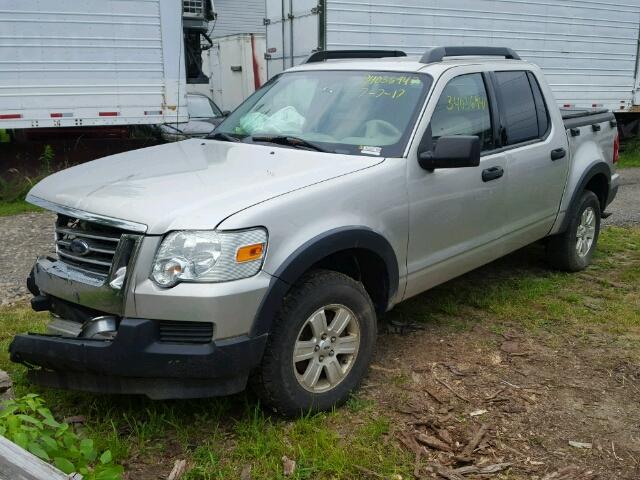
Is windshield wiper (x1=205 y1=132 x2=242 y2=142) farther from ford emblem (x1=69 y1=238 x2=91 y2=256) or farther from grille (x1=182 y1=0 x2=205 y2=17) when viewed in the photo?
grille (x1=182 y1=0 x2=205 y2=17)

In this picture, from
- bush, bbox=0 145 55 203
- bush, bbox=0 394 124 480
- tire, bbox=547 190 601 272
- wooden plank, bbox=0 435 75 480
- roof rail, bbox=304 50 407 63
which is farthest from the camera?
bush, bbox=0 145 55 203

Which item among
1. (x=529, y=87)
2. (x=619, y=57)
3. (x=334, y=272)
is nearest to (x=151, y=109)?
(x=529, y=87)

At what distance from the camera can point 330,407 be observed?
3357 millimetres

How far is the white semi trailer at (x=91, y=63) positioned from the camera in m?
8.63

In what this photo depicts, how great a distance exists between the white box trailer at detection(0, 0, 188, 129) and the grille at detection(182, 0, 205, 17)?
100 centimetres

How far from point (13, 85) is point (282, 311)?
723cm

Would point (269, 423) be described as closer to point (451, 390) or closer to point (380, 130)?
point (451, 390)

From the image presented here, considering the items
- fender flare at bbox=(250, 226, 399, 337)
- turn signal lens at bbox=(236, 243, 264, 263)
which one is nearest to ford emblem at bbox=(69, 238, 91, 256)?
turn signal lens at bbox=(236, 243, 264, 263)

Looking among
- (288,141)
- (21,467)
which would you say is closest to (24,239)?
(288,141)

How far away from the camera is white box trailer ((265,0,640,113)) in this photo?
9.95 m

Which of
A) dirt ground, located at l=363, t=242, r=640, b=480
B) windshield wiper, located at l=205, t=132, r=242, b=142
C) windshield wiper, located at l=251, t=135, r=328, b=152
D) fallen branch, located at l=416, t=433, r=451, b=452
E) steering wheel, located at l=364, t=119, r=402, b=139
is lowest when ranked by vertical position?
dirt ground, located at l=363, t=242, r=640, b=480

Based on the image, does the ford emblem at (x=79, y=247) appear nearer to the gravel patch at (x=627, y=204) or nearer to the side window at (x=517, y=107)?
the side window at (x=517, y=107)

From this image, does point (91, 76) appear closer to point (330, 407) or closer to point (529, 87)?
point (529, 87)

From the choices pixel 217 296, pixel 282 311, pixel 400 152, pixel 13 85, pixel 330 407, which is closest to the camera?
pixel 217 296
